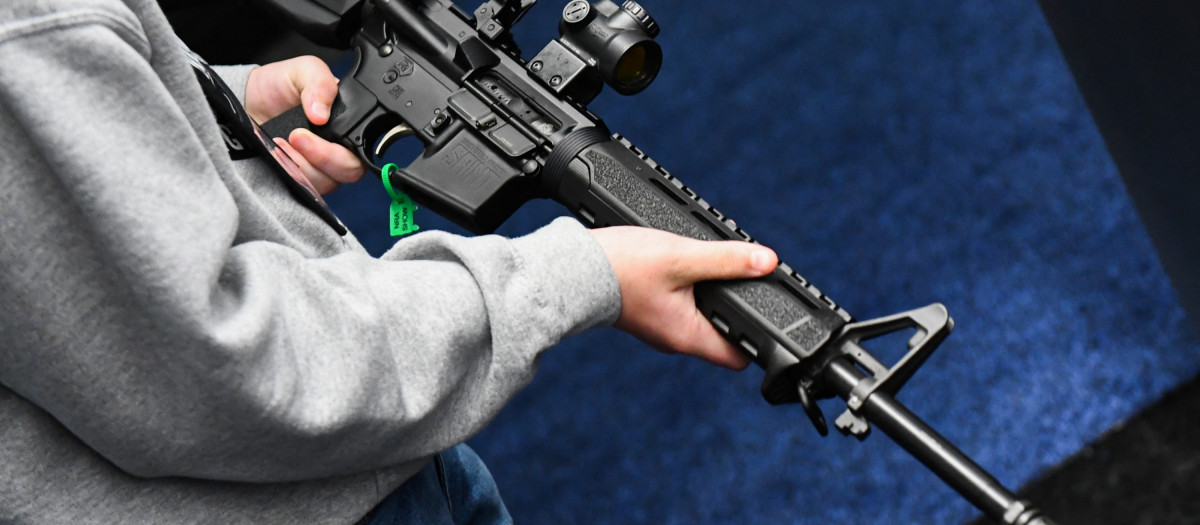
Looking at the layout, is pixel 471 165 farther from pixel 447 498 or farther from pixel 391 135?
pixel 447 498

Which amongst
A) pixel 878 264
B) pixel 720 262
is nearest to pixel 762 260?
pixel 720 262

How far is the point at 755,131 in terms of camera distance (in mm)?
1896

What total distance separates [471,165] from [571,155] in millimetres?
110

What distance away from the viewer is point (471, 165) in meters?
1.03

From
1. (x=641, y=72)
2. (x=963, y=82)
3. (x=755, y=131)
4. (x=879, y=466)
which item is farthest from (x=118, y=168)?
(x=963, y=82)

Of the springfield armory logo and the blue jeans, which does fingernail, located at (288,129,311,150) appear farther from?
the blue jeans

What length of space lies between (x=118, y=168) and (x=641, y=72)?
60 centimetres

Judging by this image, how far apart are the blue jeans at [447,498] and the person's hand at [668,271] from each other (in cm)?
18

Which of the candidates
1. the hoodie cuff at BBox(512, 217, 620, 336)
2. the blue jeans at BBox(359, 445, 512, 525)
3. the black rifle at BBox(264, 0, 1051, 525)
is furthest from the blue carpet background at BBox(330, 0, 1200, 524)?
the hoodie cuff at BBox(512, 217, 620, 336)

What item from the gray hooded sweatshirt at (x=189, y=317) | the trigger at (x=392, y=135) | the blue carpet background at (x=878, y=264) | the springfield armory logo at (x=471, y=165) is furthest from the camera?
the blue carpet background at (x=878, y=264)

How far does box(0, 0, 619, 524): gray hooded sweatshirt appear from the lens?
21.2 inches

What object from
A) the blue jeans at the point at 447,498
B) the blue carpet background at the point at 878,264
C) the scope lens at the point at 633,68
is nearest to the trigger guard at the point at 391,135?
the scope lens at the point at 633,68

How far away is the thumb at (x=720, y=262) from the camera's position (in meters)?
0.83

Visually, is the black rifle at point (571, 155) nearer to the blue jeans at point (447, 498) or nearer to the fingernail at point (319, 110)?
the fingernail at point (319, 110)
